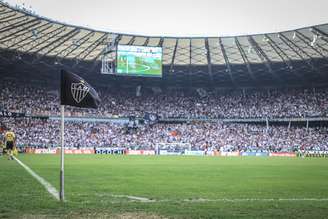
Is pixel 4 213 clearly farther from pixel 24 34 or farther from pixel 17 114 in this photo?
pixel 17 114

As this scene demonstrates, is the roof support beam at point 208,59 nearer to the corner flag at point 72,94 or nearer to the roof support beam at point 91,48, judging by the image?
the roof support beam at point 91,48

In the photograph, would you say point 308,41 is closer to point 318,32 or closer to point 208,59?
point 318,32

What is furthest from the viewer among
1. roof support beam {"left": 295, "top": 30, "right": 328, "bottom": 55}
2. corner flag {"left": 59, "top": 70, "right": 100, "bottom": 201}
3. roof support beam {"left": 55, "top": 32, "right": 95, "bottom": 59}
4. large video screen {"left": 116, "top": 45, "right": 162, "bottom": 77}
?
large video screen {"left": 116, "top": 45, "right": 162, "bottom": 77}

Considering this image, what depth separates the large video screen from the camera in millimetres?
60812

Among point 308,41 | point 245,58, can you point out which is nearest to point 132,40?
point 245,58

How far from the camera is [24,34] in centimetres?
5619

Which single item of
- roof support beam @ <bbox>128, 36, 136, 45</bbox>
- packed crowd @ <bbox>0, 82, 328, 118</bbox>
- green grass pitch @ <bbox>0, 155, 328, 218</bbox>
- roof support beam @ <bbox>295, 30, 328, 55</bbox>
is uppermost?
roof support beam @ <bbox>128, 36, 136, 45</bbox>

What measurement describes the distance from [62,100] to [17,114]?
60.3 metres

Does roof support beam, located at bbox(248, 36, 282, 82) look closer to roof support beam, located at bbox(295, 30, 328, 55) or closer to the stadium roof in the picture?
the stadium roof

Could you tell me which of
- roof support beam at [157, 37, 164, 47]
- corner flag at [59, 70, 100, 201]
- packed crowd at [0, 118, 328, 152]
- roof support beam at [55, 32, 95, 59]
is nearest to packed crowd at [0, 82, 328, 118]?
packed crowd at [0, 118, 328, 152]

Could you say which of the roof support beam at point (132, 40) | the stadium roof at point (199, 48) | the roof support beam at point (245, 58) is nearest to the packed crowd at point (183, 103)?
the stadium roof at point (199, 48)

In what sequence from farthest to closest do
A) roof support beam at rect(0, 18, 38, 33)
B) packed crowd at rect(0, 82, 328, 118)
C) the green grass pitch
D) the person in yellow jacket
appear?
packed crowd at rect(0, 82, 328, 118), roof support beam at rect(0, 18, 38, 33), the person in yellow jacket, the green grass pitch

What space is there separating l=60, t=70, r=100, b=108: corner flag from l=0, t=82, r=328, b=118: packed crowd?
60.4 meters

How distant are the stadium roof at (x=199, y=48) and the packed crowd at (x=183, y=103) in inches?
180
